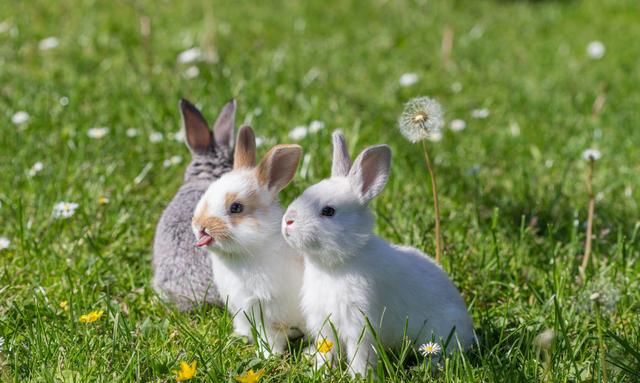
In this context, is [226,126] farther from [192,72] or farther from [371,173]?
[192,72]

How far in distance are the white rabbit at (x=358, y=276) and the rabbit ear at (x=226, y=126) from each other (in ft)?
3.12

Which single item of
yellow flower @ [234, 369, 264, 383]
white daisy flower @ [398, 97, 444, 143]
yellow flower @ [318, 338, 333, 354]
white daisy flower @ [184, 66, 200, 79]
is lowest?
yellow flower @ [234, 369, 264, 383]

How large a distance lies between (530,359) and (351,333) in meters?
0.61

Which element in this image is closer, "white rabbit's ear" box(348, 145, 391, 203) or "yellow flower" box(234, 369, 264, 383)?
"yellow flower" box(234, 369, 264, 383)

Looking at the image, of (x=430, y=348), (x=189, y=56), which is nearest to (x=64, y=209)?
(x=430, y=348)

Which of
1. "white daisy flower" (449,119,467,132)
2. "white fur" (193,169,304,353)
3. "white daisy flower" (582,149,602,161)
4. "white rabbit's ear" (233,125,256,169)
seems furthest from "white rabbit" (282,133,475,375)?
"white daisy flower" (449,119,467,132)

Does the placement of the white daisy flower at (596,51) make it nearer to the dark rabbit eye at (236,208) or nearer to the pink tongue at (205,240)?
the dark rabbit eye at (236,208)

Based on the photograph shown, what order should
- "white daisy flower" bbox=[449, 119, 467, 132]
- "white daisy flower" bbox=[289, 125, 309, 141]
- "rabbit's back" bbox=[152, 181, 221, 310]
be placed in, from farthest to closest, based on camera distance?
1. "white daisy flower" bbox=[449, 119, 467, 132]
2. "white daisy flower" bbox=[289, 125, 309, 141]
3. "rabbit's back" bbox=[152, 181, 221, 310]

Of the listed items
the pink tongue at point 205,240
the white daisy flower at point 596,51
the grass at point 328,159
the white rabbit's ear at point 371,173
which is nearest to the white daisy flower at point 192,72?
the grass at point 328,159

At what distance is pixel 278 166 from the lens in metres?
2.91

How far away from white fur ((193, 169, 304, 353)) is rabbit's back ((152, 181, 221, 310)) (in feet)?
0.96

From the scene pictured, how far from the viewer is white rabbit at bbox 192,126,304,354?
2.80 metres

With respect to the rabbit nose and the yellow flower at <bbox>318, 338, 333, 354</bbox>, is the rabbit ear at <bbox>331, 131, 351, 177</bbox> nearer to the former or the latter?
the rabbit nose

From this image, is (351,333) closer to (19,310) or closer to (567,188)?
(19,310)
